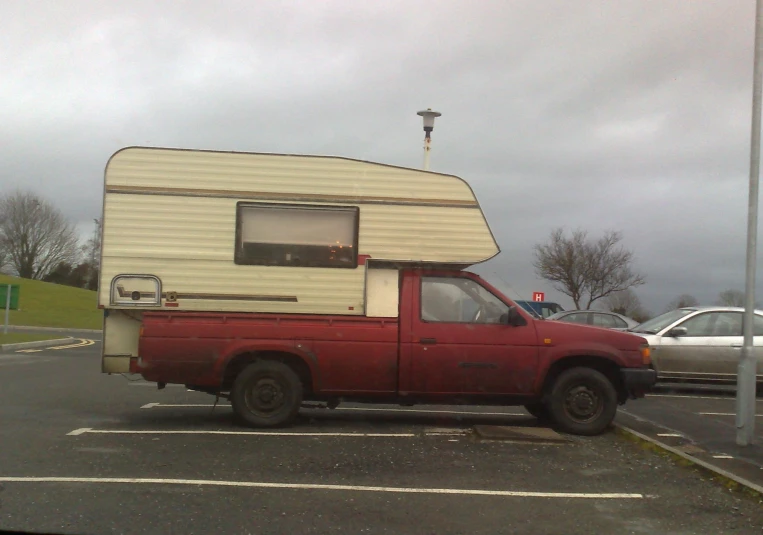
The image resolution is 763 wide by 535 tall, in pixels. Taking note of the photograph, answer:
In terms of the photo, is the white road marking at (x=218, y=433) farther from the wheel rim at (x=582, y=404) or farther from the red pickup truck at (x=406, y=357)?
the wheel rim at (x=582, y=404)

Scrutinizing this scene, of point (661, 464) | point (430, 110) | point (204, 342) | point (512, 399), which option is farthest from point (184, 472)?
point (430, 110)

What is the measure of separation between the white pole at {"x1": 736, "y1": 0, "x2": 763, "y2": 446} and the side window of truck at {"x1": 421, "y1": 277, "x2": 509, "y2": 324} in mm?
2601

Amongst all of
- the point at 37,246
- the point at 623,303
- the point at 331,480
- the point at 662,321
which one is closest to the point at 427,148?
the point at 662,321

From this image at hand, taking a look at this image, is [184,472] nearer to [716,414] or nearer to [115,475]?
[115,475]

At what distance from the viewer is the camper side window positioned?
27.8ft

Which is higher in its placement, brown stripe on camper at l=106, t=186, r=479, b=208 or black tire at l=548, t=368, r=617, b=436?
brown stripe on camper at l=106, t=186, r=479, b=208

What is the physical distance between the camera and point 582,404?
845cm

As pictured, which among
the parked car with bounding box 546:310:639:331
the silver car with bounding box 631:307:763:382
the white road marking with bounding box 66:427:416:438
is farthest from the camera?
the parked car with bounding box 546:310:639:331

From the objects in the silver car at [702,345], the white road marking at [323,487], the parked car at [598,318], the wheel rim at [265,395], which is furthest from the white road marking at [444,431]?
the parked car at [598,318]

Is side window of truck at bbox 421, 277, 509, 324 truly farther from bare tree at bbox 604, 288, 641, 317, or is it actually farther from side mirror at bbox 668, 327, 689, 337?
bare tree at bbox 604, 288, 641, 317

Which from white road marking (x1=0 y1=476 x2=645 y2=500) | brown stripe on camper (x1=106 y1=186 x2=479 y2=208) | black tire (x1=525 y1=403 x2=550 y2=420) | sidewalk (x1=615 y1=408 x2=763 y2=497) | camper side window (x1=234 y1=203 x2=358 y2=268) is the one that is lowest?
white road marking (x1=0 y1=476 x2=645 y2=500)

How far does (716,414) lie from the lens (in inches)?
419

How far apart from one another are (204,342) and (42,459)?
2084 millimetres

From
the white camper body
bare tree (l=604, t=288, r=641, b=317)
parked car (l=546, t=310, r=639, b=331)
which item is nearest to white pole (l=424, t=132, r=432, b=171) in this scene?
the white camper body
